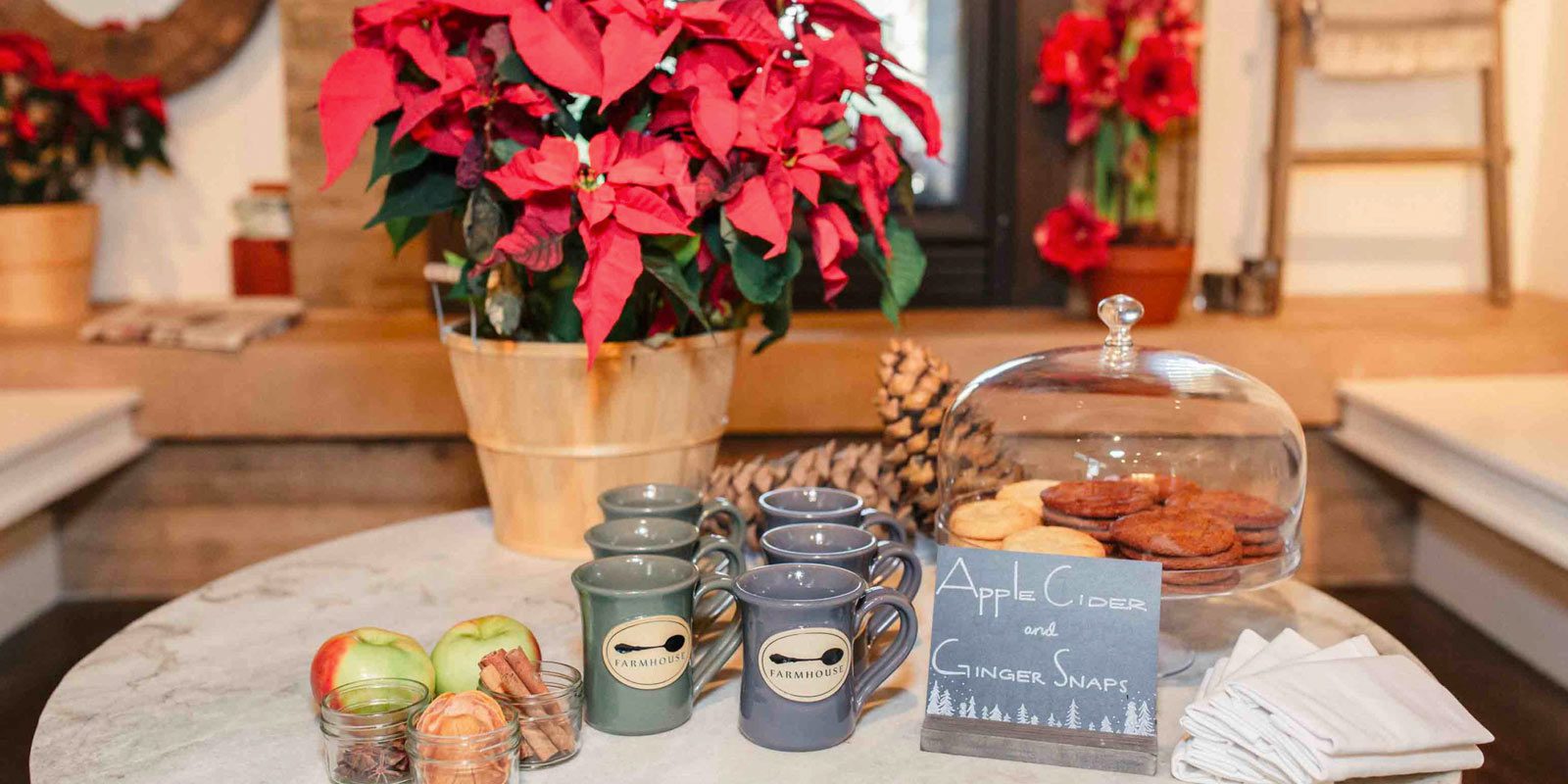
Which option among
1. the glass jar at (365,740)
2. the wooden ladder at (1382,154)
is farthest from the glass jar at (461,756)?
the wooden ladder at (1382,154)

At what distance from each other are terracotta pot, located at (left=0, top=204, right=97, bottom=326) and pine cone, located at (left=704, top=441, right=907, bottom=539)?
5.67 ft

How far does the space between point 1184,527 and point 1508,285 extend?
208 centimetres

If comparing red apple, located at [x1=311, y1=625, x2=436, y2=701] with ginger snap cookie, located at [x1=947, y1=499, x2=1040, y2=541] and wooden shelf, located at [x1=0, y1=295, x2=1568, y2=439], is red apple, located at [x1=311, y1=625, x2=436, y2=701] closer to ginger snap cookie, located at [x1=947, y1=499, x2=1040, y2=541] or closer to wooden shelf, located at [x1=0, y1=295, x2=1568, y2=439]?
ginger snap cookie, located at [x1=947, y1=499, x2=1040, y2=541]

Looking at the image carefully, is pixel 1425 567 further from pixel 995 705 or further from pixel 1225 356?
pixel 995 705

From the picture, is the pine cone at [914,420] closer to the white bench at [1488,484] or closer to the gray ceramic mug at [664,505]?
the gray ceramic mug at [664,505]

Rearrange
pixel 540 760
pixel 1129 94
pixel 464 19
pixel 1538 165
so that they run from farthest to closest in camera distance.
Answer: pixel 1538 165
pixel 1129 94
pixel 464 19
pixel 540 760

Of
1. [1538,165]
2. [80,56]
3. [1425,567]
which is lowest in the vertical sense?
[1425,567]

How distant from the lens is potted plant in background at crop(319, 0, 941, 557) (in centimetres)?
101

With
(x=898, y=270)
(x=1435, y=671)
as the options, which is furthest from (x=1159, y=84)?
(x=898, y=270)

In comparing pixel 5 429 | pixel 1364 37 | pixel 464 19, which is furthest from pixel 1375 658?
pixel 1364 37

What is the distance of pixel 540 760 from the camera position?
2.66ft

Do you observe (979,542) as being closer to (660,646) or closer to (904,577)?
(904,577)

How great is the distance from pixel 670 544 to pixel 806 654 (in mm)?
165

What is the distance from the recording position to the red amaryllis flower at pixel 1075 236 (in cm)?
247
